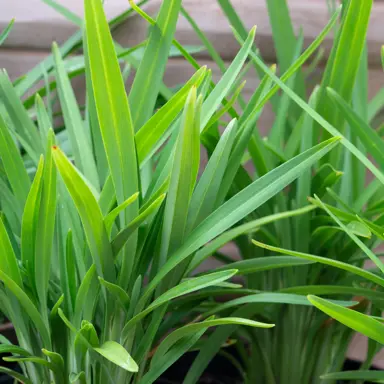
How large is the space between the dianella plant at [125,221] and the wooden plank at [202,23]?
27 cm

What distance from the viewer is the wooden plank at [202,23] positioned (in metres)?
0.63

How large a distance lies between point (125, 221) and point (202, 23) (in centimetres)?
41

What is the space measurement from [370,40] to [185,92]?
39 centimetres

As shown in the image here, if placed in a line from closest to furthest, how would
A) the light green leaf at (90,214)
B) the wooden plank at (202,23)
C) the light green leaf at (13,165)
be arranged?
the light green leaf at (90,214) < the light green leaf at (13,165) < the wooden plank at (202,23)

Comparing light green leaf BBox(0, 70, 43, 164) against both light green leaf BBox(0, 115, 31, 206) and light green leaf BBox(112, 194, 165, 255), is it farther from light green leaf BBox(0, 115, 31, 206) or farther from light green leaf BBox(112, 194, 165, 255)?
light green leaf BBox(112, 194, 165, 255)

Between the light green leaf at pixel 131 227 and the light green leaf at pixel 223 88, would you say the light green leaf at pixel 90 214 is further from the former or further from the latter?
the light green leaf at pixel 223 88

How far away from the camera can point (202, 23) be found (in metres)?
0.65

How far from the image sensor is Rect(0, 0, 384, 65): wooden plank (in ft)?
2.06

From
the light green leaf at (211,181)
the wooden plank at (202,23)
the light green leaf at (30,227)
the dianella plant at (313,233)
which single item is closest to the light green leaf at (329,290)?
the dianella plant at (313,233)

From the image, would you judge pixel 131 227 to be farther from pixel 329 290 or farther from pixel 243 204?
pixel 329 290

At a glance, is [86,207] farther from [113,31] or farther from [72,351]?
[113,31]

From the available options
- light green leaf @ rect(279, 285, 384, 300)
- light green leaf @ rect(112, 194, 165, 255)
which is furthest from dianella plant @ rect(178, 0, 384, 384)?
light green leaf @ rect(112, 194, 165, 255)

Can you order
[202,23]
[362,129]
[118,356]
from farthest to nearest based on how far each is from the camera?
[202,23], [362,129], [118,356]

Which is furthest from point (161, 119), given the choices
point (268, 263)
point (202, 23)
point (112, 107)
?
point (202, 23)
